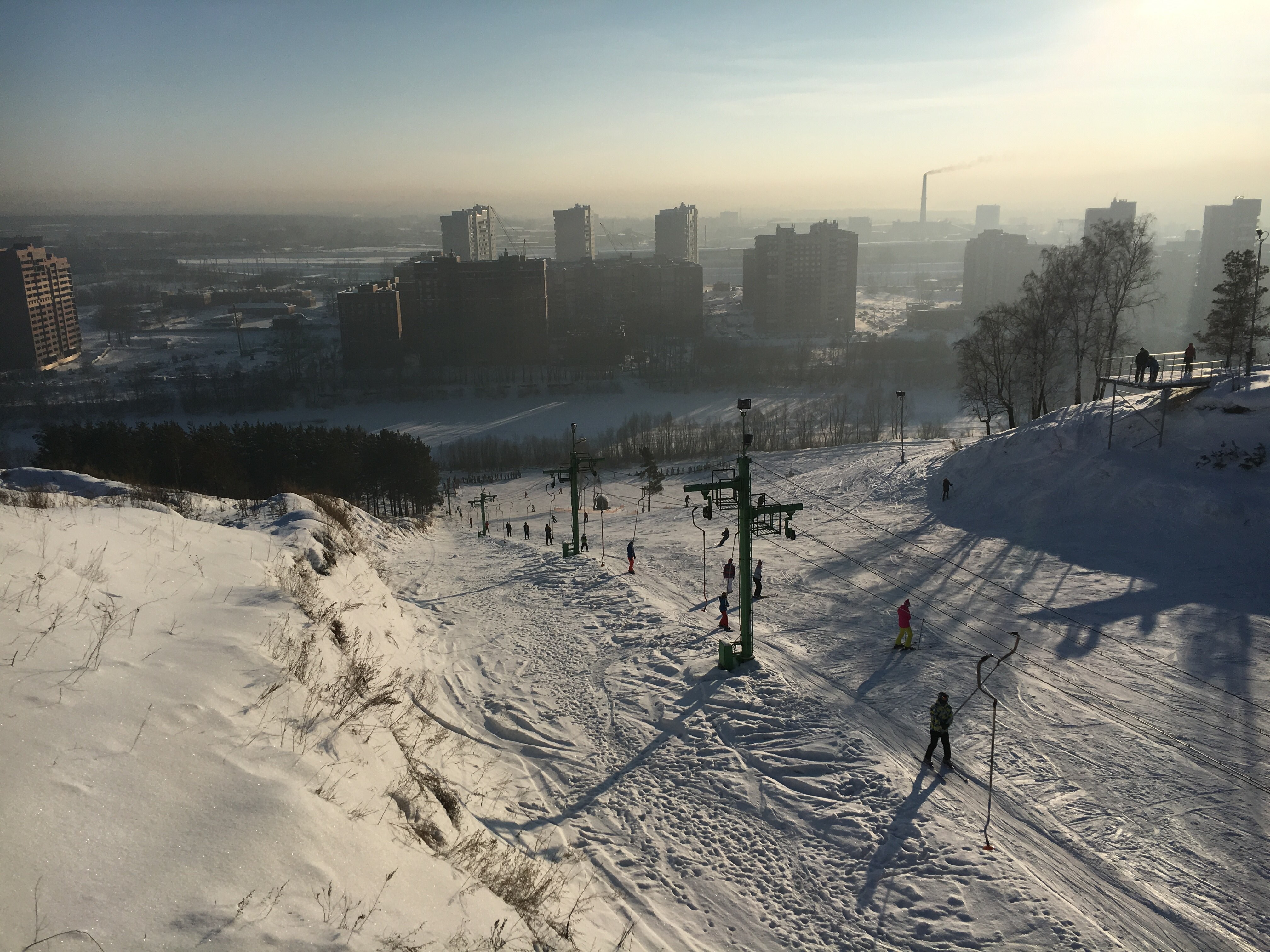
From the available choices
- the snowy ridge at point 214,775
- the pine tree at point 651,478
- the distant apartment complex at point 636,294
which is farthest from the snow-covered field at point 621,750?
the distant apartment complex at point 636,294

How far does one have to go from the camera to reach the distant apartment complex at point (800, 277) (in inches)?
3760

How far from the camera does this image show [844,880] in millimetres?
7508

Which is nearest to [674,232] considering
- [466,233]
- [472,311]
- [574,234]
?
[574,234]

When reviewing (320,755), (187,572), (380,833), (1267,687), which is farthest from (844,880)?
(187,572)

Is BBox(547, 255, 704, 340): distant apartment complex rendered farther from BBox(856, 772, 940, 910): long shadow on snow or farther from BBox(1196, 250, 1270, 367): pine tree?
BBox(856, 772, 940, 910): long shadow on snow

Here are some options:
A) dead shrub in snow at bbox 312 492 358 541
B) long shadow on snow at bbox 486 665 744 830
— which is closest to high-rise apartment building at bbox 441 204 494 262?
dead shrub in snow at bbox 312 492 358 541

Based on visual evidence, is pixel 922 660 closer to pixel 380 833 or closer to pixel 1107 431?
pixel 380 833

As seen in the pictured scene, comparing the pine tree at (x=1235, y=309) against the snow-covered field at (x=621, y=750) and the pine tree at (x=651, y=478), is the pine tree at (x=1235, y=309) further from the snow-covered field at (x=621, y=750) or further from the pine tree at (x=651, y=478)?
the pine tree at (x=651, y=478)

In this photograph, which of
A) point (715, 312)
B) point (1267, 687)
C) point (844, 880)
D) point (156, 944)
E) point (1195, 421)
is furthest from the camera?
point (715, 312)

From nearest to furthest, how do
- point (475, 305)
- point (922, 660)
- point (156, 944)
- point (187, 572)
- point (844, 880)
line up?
point (156, 944) → point (844, 880) → point (187, 572) → point (922, 660) → point (475, 305)

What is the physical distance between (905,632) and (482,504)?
20378mm

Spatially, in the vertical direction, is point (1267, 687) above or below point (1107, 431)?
below

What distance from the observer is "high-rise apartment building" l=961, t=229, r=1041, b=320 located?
99875mm

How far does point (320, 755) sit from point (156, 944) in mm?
2776
